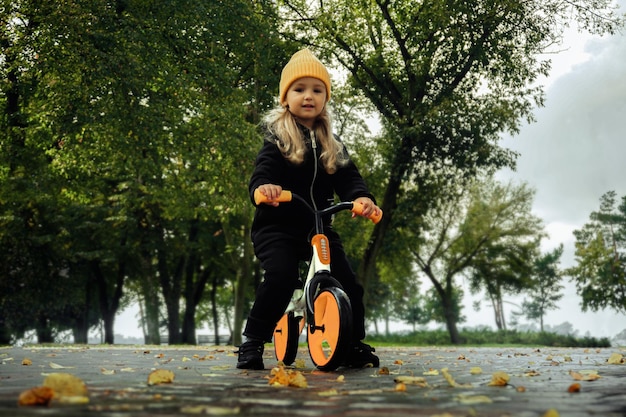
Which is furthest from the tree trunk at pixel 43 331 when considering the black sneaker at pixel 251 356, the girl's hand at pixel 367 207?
the girl's hand at pixel 367 207

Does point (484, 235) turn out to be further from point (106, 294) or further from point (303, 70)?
point (303, 70)

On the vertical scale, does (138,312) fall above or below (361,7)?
below

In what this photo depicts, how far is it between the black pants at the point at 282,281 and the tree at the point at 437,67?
12981 millimetres

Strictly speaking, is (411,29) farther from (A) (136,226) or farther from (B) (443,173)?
(A) (136,226)

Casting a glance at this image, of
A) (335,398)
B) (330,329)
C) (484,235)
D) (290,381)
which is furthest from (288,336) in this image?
(484,235)

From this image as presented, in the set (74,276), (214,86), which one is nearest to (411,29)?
(214,86)

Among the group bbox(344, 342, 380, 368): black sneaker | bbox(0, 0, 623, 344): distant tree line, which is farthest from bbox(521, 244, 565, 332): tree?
bbox(344, 342, 380, 368): black sneaker

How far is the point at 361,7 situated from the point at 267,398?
64.0ft

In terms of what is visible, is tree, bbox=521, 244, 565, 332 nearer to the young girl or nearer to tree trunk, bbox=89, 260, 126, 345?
tree trunk, bbox=89, 260, 126, 345

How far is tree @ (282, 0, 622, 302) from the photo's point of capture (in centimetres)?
1728

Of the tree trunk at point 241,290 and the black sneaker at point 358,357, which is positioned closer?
the black sneaker at point 358,357

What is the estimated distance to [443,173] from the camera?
63.6 feet

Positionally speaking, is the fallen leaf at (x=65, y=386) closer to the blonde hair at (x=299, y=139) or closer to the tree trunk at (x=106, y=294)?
the blonde hair at (x=299, y=139)

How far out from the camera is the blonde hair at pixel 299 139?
4.72 m
